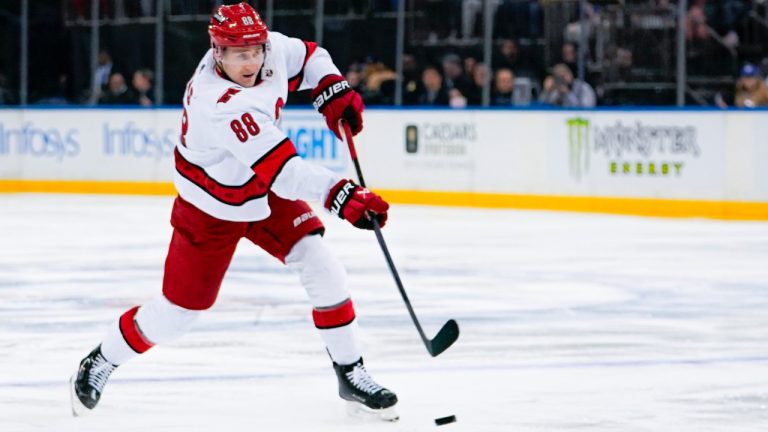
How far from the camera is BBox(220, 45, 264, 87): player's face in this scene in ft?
13.5

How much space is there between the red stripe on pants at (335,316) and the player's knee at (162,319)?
1.09ft

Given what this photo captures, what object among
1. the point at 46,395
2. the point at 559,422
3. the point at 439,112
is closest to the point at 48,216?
the point at 439,112

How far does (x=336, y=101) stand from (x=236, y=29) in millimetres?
570

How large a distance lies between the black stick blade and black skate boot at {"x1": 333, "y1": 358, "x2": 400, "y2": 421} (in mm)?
212

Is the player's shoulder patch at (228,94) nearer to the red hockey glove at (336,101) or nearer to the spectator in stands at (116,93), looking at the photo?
the red hockey glove at (336,101)

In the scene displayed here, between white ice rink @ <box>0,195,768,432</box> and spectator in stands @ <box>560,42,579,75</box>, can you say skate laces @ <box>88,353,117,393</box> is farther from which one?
spectator in stands @ <box>560,42,579,75</box>

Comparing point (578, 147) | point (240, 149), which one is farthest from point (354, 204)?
point (578, 147)

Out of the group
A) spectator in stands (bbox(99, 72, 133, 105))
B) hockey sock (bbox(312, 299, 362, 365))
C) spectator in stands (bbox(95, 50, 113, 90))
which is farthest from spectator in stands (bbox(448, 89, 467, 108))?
hockey sock (bbox(312, 299, 362, 365))

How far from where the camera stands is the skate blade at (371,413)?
14.2ft

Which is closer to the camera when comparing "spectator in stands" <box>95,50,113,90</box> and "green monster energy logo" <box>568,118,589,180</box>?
"green monster energy logo" <box>568,118,589,180</box>

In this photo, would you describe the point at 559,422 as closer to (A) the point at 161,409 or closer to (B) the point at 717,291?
(A) the point at 161,409

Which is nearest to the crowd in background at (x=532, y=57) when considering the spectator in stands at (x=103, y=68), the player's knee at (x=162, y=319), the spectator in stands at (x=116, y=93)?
the spectator in stands at (x=116, y=93)

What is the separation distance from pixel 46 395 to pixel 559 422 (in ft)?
4.99

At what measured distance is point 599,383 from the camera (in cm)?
489
